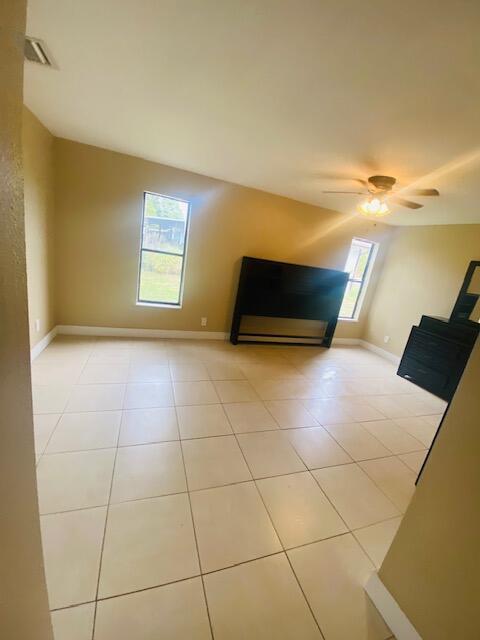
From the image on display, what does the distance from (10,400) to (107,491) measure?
1.24 metres

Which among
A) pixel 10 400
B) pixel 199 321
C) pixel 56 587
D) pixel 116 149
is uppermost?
pixel 116 149

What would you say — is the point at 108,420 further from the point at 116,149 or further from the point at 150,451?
the point at 116,149

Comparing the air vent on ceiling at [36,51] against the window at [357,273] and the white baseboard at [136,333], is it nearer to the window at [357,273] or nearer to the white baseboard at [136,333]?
the white baseboard at [136,333]

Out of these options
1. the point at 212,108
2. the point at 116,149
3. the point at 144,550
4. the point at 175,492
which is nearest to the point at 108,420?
the point at 175,492

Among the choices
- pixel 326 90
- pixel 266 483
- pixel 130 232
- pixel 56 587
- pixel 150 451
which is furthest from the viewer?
pixel 130 232

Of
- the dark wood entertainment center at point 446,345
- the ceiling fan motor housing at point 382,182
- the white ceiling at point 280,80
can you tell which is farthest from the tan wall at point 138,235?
the dark wood entertainment center at point 446,345

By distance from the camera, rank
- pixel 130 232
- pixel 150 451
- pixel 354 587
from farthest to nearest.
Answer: pixel 130 232, pixel 150 451, pixel 354 587

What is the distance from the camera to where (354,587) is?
1211 mm

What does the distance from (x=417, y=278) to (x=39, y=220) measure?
529 centimetres

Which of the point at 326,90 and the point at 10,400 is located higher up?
the point at 326,90

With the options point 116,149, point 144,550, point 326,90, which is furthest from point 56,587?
point 116,149

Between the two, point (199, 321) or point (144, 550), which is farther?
point (199, 321)

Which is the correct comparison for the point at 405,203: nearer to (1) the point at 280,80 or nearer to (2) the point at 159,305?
(1) the point at 280,80

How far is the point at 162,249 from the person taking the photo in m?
3.58
